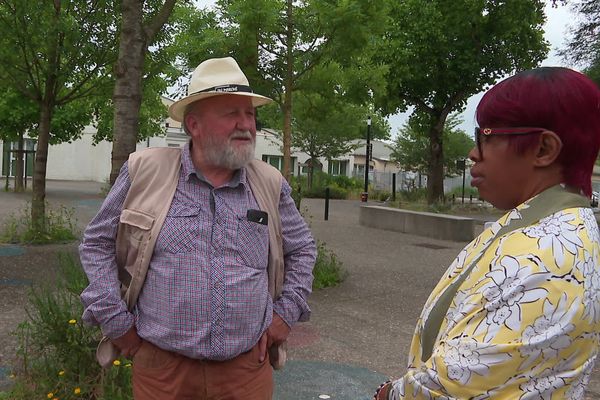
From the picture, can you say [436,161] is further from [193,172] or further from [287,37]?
[193,172]

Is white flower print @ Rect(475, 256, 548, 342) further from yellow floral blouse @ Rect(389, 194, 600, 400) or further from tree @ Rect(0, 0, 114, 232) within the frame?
tree @ Rect(0, 0, 114, 232)

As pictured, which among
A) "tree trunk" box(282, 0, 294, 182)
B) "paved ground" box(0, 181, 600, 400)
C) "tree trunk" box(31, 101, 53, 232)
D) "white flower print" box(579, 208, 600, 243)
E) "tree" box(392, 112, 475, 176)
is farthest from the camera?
"tree" box(392, 112, 475, 176)

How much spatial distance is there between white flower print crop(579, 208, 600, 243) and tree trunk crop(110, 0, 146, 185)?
10.4 feet

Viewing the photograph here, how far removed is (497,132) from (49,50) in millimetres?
9812

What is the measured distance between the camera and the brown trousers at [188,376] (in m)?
2.35

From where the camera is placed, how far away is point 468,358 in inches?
50.1

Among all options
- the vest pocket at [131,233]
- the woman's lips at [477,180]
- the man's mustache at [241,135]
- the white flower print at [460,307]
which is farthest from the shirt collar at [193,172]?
the white flower print at [460,307]

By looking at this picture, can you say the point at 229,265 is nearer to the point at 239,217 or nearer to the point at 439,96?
the point at 239,217

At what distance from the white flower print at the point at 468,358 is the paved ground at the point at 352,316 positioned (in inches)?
117

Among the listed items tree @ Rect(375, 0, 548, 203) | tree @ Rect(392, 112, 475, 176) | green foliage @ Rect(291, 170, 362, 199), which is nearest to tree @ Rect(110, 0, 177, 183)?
tree @ Rect(375, 0, 548, 203)

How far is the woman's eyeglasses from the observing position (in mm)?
1354

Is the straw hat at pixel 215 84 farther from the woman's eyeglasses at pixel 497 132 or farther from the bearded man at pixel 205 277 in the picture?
the woman's eyeglasses at pixel 497 132

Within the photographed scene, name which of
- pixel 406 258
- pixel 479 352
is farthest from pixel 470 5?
pixel 479 352

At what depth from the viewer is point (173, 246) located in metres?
2.34
